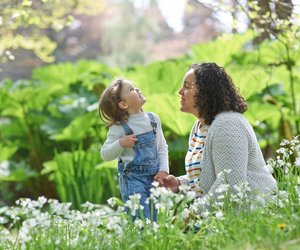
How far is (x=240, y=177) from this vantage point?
3.24m

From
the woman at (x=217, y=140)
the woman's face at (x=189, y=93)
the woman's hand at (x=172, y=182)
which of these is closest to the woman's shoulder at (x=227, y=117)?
the woman at (x=217, y=140)

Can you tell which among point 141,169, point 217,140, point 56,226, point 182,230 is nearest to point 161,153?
point 141,169

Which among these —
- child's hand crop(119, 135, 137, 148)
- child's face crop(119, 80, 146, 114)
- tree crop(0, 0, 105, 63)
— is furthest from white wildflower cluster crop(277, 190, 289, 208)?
tree crop(0, 0, 105, 63)

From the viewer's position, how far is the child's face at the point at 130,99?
11.7 feet

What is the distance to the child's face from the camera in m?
3.56

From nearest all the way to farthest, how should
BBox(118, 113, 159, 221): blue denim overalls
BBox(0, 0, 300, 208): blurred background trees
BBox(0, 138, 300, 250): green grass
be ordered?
BBox(0, 138, 300, 250): green grass, BBox(118, 113, 159, 221): blue denim overalls, BBox(0, 0, 300, 208): blurred background trees

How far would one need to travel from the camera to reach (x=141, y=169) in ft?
11.6

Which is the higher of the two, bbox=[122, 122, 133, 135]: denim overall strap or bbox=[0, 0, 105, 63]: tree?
bbox=[0, 0, 105, 63]: tree

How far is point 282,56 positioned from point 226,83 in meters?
3.21

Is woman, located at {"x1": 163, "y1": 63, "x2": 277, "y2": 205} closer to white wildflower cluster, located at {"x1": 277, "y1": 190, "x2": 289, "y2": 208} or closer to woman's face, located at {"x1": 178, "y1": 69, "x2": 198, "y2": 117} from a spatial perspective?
woman's face, located at {"x1": 178, "y1": 69, "x2": 198, "y2": 117}

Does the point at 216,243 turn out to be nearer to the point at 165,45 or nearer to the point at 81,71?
the point at 81,71

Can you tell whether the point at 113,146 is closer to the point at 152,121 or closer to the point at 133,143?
the point at 133,143

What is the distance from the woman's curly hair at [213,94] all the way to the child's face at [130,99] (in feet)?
1.05

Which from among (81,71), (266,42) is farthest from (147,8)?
(266,42)
